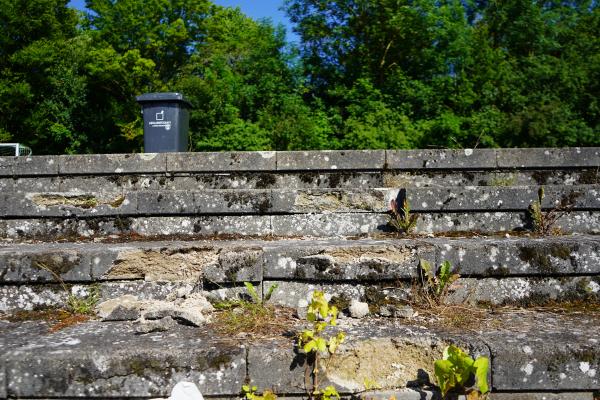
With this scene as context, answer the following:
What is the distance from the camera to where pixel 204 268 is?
2.56 metres

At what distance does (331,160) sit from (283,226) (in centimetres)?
130

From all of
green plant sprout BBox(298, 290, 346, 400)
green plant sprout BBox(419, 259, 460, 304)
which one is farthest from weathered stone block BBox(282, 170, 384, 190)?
green plant sprout BBox(298, 290, 346, 400)

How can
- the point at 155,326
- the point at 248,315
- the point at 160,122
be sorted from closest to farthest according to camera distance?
the point at 155,326
the point at 248,315
the point at 160,122

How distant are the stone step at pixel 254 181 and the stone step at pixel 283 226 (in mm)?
906

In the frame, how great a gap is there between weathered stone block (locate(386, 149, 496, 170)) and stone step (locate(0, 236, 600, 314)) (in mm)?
1960

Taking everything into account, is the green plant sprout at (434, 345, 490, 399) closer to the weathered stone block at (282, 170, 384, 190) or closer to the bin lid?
the weathered stone block at (282, 170, 384, 190)

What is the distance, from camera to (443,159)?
452 cm

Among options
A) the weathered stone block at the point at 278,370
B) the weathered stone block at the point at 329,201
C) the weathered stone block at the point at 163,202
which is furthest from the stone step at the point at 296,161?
the weathered stone block at the point at 278,370

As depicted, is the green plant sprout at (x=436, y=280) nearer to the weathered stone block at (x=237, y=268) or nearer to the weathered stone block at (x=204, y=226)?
the weathered stone block at (x=237, y=268)

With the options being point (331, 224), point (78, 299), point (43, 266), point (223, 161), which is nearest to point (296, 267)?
point (331, 224)

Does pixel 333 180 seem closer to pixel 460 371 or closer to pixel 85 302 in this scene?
pixel 85 302

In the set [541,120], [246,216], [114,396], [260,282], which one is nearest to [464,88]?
[541,120]

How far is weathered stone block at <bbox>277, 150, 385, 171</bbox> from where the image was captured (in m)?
4.55

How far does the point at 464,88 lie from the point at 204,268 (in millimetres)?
11552
